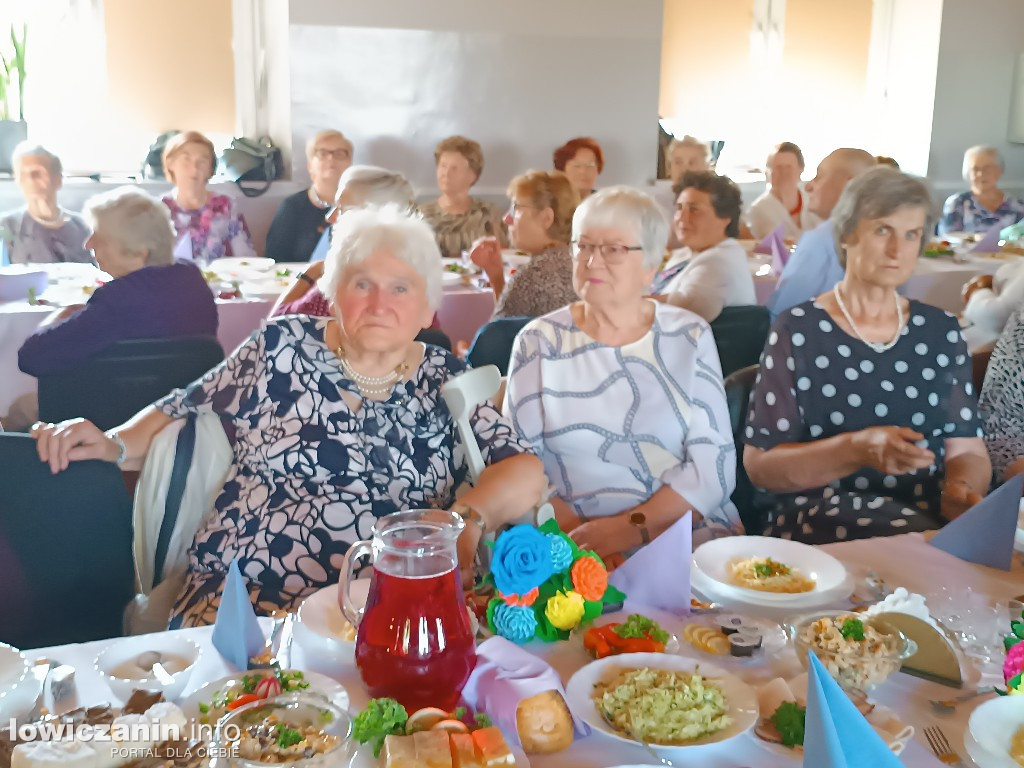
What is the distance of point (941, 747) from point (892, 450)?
40.4 inches

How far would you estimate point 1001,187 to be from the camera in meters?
8.04

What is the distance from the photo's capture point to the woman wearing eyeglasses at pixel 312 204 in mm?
5617

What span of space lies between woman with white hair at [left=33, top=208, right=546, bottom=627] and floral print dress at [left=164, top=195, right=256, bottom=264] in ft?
11.7

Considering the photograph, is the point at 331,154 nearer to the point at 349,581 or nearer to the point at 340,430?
the point at 340,430

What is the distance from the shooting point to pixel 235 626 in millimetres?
1260

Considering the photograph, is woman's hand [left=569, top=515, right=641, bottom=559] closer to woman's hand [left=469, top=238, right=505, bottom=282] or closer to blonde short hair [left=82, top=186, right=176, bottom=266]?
blonde short hair [left=82, top=186, right=176, bottom=266]

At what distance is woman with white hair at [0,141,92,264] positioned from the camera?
4789 mm

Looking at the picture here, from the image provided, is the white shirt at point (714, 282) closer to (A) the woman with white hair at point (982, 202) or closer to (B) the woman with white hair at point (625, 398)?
(B) the woman with white hair at point (625, 398)

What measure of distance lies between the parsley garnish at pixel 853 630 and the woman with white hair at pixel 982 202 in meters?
6.46

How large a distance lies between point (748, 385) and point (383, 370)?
2.94ft

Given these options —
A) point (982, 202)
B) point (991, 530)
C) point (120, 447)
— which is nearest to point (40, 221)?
point (120, 447)

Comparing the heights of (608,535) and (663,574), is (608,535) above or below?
below

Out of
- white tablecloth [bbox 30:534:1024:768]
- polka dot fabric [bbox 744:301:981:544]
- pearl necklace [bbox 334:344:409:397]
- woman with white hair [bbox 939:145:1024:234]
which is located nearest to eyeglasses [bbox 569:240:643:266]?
polka dot fabric [bbox 744:301:981:544]

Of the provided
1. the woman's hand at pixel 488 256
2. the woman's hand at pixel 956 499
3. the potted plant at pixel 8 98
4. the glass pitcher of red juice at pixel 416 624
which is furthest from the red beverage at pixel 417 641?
the potted plant at pixel 8 98
